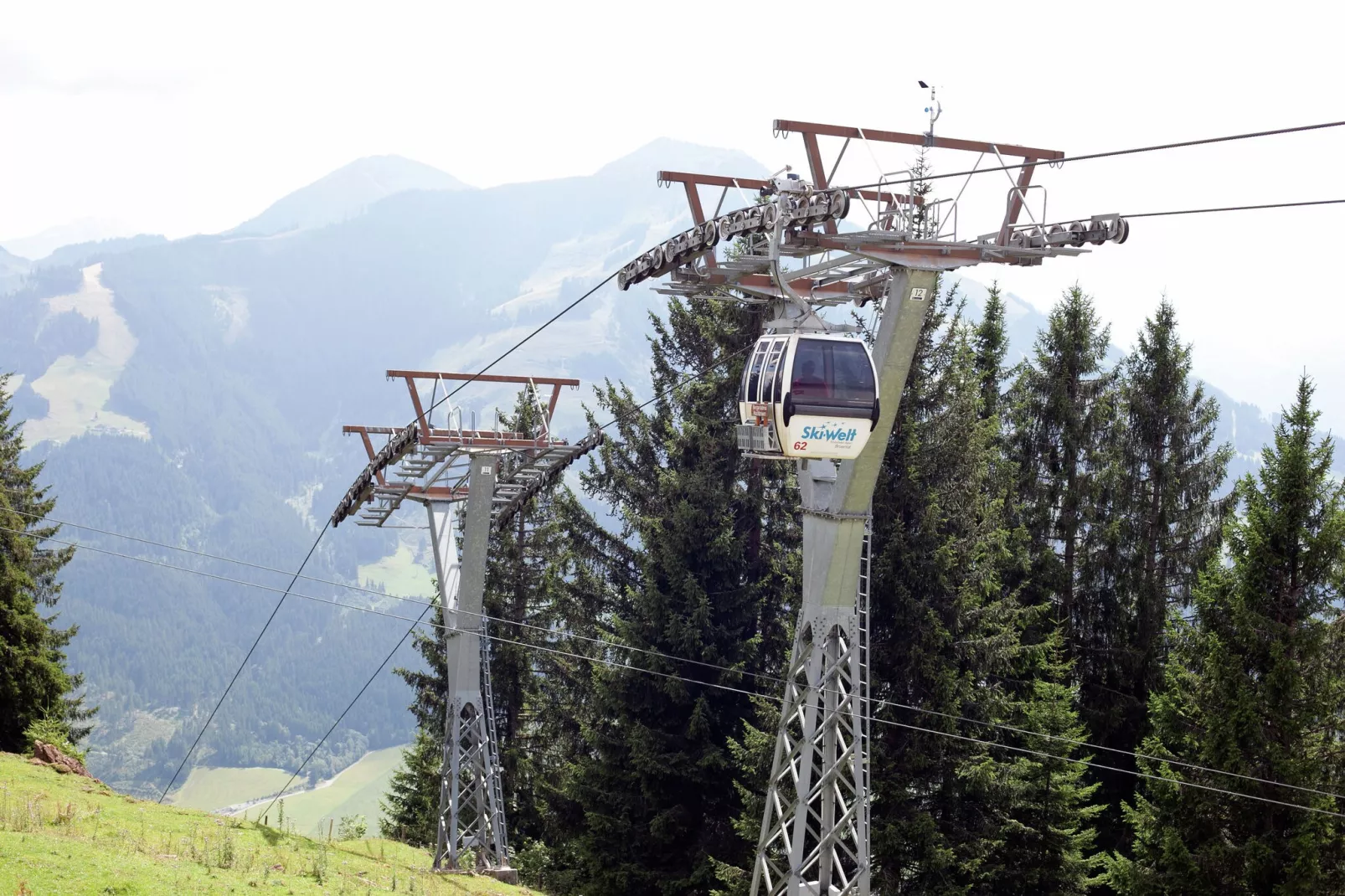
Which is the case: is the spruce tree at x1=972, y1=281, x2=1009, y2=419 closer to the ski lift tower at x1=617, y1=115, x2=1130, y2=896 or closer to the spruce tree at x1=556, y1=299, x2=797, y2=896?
the spruce tree at x1=556, y1=299, x2=797, y2=896

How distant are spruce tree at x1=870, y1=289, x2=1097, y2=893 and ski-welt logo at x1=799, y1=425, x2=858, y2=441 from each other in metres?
10.6

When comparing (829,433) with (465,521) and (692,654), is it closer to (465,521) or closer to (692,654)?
(465,521)

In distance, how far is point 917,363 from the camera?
30391mm

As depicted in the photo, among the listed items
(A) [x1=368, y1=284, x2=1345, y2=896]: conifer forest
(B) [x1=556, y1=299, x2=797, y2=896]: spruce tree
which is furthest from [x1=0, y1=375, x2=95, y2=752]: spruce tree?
(B) [x1=556, y1=299, x2=797, y2=896]: spruce tree

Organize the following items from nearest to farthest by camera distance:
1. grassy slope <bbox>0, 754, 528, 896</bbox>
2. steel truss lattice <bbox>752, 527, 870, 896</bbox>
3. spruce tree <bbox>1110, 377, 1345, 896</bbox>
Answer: grassy slope <bbox>0, 754, 528, 896</bbox> < steel truss lattice <bbox>752, 527, 870, 896</bbox> < spruce tree <bbox>1110, 377, 1345, 896</bbox>

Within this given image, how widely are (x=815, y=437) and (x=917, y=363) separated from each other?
12.7m

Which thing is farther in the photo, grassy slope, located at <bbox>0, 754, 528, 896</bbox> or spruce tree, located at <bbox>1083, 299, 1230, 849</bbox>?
spruce tree, located at <bbox>1083, 299, 1230, 849</bbox>

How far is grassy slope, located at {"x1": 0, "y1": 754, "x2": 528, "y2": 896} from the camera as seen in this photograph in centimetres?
1716

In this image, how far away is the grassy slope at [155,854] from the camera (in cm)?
1716

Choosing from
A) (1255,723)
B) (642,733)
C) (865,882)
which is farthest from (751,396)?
(642,733)

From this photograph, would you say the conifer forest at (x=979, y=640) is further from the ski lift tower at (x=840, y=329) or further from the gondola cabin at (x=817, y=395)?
the gondola cabin at (x=817, y=395)

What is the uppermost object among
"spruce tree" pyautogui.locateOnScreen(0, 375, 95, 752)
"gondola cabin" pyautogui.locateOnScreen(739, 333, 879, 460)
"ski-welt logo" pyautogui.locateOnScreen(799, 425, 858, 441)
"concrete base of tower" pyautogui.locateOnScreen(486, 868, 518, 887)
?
"gondola cabin" pyautogui.locateOnScreen(739, 333, 879, 460)

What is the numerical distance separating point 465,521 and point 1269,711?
1631cm

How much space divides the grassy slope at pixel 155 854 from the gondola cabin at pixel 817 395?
9507mm
